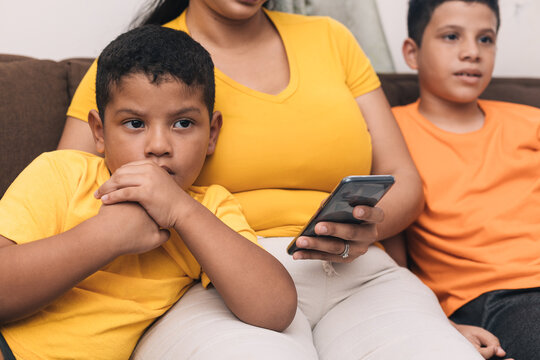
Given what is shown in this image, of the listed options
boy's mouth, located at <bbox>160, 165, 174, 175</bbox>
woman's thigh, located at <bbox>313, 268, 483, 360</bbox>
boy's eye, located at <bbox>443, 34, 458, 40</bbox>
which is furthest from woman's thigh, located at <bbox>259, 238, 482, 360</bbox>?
boy's eye, located at <bbox>443, 34, 458, 40</bbox>

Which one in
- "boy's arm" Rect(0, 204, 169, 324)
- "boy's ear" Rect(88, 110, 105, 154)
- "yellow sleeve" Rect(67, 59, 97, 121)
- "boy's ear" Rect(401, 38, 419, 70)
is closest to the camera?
"boy's arm" Rect(0, 204, 169, 324)

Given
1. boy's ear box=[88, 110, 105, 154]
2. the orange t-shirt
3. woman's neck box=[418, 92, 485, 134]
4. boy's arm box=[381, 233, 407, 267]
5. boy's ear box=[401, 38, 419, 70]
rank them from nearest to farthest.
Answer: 1. boy's ear box=[88, 110, 105, 154]
2. the orange t-shirt
3. boy's arm box=[381, 233, 407, 267]
4. woman's neck box=[418, 92, 485, 134]
5. boy's ear box=[401, 38, 419, 70]

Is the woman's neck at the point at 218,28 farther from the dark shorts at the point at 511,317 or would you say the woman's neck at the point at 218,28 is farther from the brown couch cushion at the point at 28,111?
the dark shorts at the point at 511,317

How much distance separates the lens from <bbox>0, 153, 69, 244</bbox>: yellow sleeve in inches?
31.2

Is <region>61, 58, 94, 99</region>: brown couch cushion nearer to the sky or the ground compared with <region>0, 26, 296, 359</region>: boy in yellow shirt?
nearer to the sky

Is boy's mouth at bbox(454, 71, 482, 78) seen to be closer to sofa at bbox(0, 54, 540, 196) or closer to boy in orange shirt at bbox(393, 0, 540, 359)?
boy in orange shirt at bbox(393, 0, 540, 359)

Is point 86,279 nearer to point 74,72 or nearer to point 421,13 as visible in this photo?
point 74,72

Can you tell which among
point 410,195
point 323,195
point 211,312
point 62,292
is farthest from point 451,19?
point 62,292

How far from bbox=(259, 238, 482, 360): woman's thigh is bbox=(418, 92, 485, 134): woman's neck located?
54cm

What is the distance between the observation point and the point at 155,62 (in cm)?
91

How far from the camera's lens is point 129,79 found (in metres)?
0.90

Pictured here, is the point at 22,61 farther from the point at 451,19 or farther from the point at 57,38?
the point at 451,19

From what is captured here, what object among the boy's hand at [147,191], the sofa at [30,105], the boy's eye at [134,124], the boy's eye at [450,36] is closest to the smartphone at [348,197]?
the boy's hand at [147,191]

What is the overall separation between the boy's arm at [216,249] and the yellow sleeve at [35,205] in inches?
3.3
